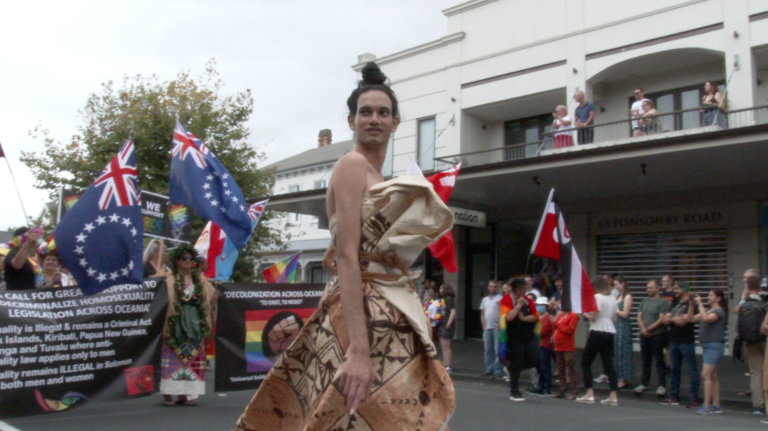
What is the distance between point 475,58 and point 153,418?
14.8 m

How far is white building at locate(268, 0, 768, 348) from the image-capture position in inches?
573

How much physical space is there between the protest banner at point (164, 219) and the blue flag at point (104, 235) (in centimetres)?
297

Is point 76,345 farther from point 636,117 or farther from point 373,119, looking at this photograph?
point 636,117

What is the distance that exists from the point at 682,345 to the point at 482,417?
3463mm

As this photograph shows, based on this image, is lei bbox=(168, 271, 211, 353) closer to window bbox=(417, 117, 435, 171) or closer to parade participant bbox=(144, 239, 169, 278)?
parade participant bbox=(144, 239, 169, 278)

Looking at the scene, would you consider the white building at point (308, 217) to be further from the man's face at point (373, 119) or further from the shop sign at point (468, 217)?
the man's face at point (373, 119)

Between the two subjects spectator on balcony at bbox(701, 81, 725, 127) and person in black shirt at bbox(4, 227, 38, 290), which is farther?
spectator on balcony at bbox(701, 81, 725, 127)

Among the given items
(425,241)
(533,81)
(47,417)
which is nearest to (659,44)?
(533,81)

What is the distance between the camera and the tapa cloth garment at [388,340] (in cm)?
219

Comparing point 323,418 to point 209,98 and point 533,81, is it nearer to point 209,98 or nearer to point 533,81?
point 533,81

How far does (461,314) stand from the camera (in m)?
20.5

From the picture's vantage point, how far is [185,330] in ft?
27.4

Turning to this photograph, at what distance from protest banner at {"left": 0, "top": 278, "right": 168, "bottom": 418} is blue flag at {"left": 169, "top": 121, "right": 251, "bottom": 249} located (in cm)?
100

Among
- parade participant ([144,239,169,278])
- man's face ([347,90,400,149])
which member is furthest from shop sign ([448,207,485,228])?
man's face ([347,90,400,149])
